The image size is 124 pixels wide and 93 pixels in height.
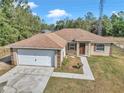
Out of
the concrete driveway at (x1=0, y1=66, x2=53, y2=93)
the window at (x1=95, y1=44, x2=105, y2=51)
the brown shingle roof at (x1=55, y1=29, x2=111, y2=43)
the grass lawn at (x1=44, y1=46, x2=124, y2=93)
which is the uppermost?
the brown shingle roof at (x1=55, y1=29, x2=111, y2=43)

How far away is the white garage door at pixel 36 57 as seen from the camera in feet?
54.6

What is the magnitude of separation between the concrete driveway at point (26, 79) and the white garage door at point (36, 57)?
0.72m

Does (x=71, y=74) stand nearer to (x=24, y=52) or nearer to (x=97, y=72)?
(x=97, y=72)

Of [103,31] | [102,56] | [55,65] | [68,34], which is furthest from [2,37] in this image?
[103,31]

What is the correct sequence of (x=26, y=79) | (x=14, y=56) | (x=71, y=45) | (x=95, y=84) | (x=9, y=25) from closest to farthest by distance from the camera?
1. (x=95, y=84)
2. (x=26, y=79)
3. (x=14, y=56)
4. (x=71, y=45)
5. (x=9, y=25)

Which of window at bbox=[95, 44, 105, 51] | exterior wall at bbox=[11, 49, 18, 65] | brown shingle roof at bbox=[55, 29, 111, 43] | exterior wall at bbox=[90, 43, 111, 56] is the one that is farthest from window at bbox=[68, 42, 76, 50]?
exterior wall at bbox=[11, 49, 18, 65]

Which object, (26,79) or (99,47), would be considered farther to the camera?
(99,47)

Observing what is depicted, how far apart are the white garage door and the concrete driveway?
0.72 meters

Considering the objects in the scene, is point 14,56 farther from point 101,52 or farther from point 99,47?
point 101,52

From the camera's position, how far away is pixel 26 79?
13.2m

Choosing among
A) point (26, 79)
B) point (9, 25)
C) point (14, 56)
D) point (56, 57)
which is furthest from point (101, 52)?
point (9, 25)

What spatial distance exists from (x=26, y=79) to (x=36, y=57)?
4.04 meters

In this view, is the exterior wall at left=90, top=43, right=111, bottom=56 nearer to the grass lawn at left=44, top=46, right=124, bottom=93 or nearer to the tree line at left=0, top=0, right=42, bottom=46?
the grass lawn at left=44, top=46, right=124, bottom=93

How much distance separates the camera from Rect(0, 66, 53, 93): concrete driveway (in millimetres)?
11214
